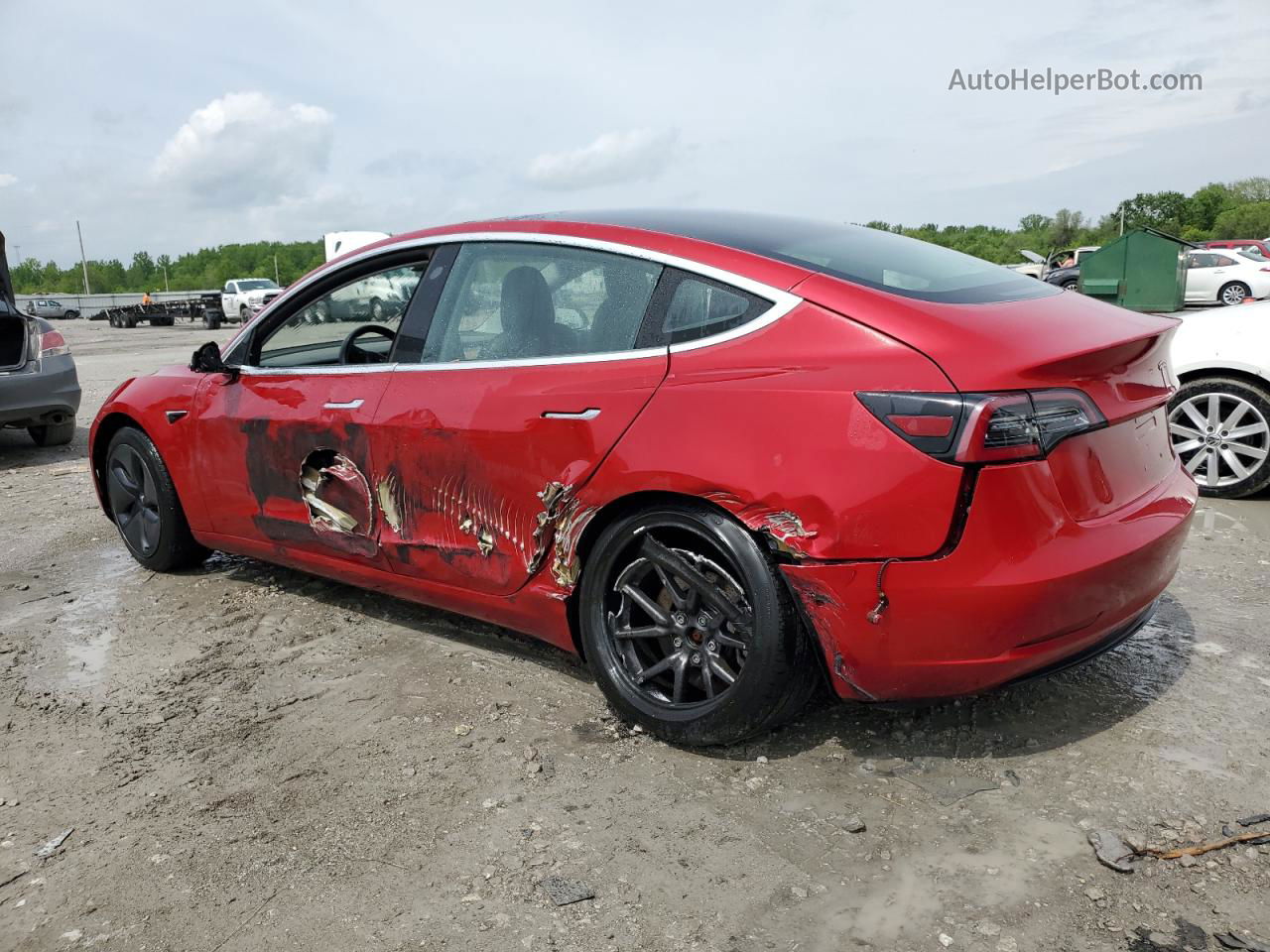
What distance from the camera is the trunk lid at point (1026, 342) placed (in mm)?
2572

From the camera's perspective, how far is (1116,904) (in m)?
2.33

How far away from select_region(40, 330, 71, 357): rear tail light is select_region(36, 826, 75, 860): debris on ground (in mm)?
7152

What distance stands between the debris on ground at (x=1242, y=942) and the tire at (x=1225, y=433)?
4.08m

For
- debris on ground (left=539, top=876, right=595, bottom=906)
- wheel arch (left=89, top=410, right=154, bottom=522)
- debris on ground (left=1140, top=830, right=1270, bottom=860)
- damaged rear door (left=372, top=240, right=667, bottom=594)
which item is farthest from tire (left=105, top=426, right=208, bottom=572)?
debris on ground (left=1140, top=830, right=1270, bottom=860)

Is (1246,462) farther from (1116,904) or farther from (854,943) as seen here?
(854,943)

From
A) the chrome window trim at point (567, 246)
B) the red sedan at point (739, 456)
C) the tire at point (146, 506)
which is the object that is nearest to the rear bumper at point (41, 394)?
the tire at point (146, 506)

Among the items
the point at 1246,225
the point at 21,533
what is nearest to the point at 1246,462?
the point at 21,533

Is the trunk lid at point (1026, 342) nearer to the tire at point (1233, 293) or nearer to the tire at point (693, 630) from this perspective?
the tire at point (693, 630)

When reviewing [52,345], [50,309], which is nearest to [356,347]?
[52,345]

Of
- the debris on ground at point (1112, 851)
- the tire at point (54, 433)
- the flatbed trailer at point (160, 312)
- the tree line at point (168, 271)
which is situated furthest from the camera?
the tree line at point (168, 271)

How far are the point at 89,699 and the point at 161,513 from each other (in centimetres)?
137

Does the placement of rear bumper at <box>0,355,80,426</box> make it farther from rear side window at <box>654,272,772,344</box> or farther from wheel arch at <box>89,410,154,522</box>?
rear side window at <box>654,272,772,344</box>

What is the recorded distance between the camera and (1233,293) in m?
25.8

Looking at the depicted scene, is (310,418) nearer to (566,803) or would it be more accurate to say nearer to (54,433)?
(566,803)
